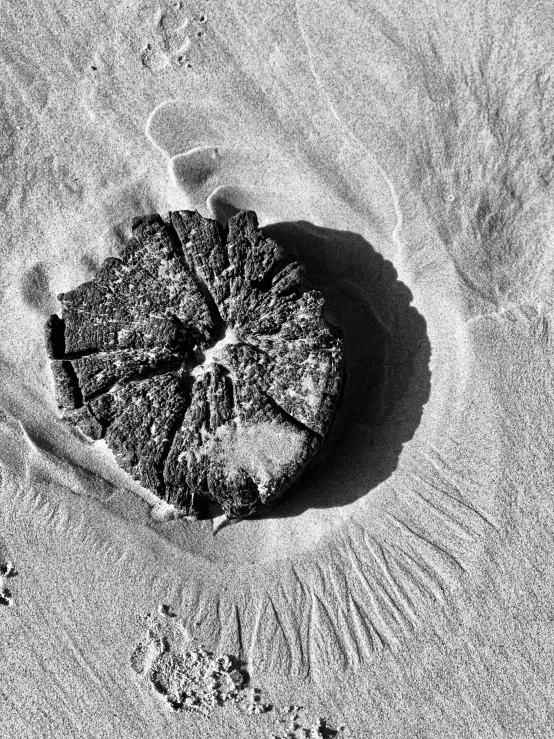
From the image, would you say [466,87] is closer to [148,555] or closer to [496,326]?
[496,326]

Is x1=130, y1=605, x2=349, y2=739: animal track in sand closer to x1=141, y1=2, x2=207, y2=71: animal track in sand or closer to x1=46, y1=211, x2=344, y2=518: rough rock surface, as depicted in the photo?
x1=46, y1=211, x2=344, y2=518: rough rock surface

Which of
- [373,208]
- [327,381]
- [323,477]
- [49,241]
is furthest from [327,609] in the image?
[49,241]

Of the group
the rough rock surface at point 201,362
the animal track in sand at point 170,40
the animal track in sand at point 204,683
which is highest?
the animal track in sand at point 170,40

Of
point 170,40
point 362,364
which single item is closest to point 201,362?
point 362,364

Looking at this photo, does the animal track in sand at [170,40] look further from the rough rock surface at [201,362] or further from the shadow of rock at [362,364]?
the shadow of rock at [362,364]

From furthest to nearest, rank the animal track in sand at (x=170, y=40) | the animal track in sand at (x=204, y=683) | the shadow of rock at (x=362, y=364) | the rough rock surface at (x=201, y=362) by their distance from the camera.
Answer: the animal track in sand at (x=170, y=40) → the shadow of rock at (x=362, y=364) → the animal track in sand at (x=204, y=683) → the rough rock surface at (x=201, y=362)

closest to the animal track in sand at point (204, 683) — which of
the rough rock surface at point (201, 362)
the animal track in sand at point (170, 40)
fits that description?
the rough rock surface at point (201, 362)

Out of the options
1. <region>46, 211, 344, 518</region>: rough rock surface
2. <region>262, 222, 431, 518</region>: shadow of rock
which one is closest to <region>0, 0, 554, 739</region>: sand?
<region>262, 222, 431, 518</region>: shadow of rock
